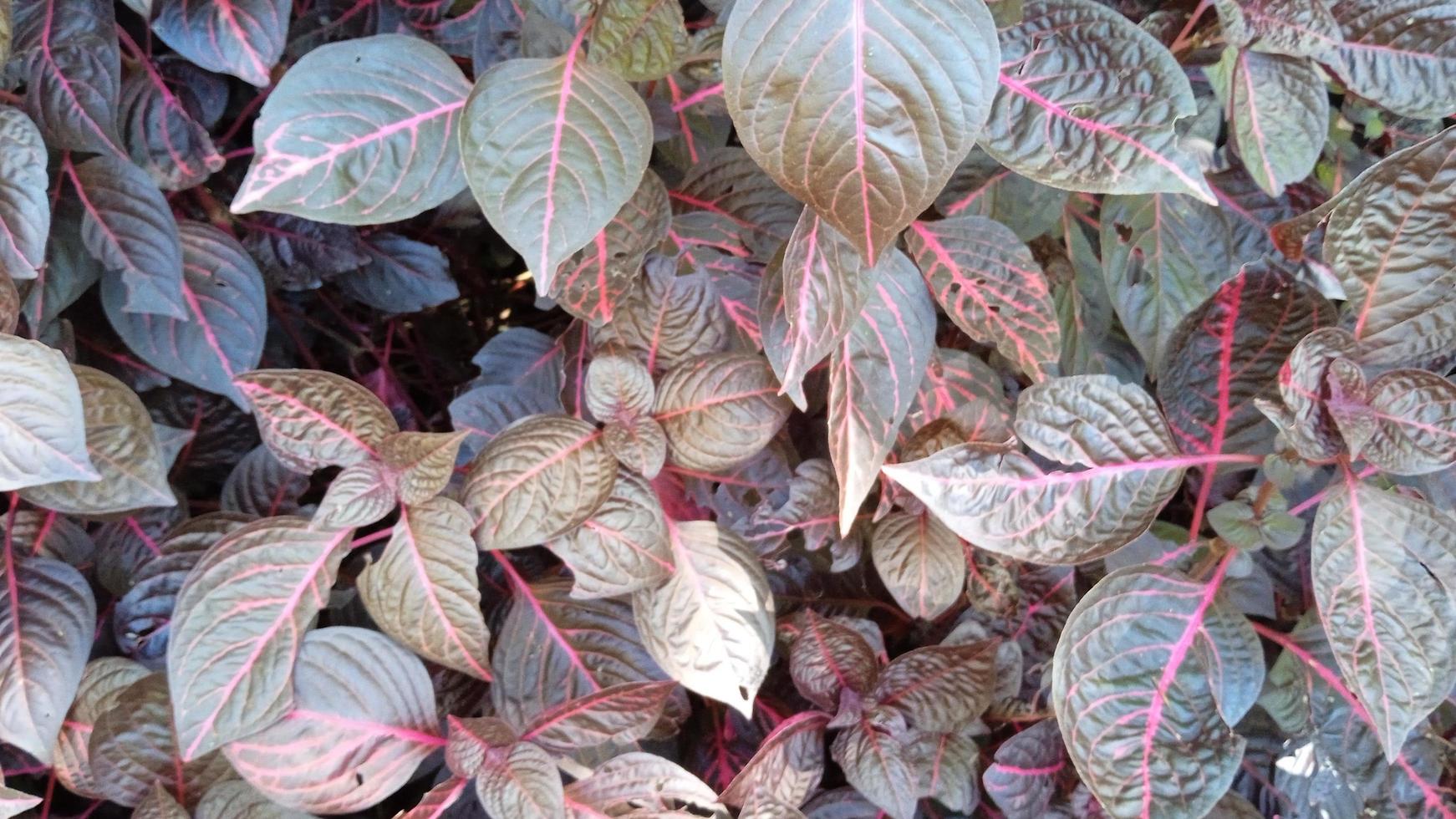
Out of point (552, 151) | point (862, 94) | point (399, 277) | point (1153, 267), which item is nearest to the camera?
point (862, 94)

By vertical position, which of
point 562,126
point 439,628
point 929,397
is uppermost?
point 562,126

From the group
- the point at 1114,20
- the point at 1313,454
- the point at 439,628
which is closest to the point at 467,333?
the point at 439,628

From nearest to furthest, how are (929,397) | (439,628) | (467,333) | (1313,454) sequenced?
(1313,454), (439,628), (929,397), (467,333)

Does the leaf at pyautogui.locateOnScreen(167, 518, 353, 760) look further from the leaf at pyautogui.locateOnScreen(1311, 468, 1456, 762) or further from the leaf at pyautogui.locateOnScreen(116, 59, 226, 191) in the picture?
the leaf at pyautogui.locateOnScreen(1311, 468, 1456, 762)

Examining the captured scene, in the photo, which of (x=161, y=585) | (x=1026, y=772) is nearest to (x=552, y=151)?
(x=161, y=585)

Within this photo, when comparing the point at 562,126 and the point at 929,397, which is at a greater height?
the point at 562,126

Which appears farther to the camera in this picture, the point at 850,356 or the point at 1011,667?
the point at 1011,667

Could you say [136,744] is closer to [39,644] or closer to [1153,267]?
[39,644]

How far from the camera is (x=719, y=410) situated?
2.51 ft

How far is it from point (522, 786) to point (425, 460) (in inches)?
10.5

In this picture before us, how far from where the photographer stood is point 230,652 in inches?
28.0

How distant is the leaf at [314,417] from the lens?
2.40ft

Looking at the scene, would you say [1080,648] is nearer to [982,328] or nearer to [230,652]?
[982,328]

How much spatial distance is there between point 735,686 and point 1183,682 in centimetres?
34
